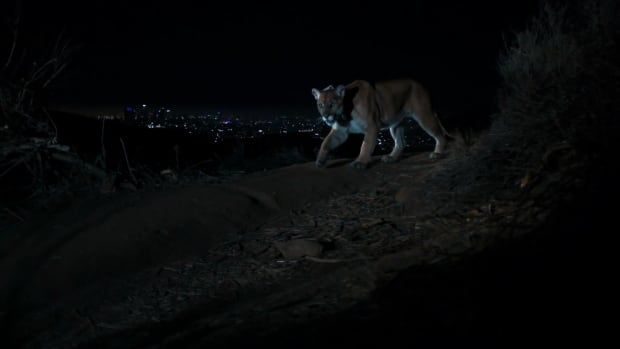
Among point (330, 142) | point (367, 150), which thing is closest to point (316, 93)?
point (330, 142)

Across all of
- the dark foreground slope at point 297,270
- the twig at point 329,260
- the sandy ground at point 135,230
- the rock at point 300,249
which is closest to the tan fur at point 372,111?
the sandy ground at point 135,230

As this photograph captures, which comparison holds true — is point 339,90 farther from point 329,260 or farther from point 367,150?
point 329,260

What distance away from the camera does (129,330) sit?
4.65 metres

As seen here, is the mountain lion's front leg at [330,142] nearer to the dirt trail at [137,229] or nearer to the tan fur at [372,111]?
the tan fur at [372,111]

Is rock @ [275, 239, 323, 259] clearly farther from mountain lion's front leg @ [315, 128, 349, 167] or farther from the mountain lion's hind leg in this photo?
the mountain lion's hind leg

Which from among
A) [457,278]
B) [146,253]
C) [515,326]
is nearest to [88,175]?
[146,253]

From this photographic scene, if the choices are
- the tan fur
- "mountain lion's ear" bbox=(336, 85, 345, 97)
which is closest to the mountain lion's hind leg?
the tan fur

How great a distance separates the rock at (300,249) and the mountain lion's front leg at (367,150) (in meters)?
3.74

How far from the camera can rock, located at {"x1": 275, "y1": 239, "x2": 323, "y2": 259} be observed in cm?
562

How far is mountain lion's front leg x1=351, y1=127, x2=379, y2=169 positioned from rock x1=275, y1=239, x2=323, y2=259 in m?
3.74

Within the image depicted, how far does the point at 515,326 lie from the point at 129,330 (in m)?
3.09

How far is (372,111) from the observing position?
9.70 meters

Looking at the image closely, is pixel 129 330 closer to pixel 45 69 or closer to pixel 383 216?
pixel 383 216

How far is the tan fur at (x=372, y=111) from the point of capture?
9.55 m
